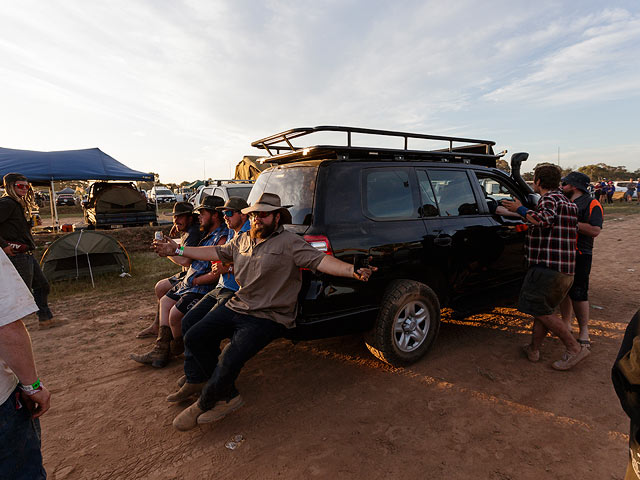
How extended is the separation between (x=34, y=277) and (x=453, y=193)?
216 inches

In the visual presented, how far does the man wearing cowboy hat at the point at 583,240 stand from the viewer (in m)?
3.51

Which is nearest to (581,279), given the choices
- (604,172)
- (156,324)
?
(156,324)

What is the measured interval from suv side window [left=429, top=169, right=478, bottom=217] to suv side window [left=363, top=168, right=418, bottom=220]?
42 centimetres

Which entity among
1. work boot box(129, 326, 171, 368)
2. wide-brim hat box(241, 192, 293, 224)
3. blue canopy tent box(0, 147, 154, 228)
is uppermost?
blue canopy tent box(0, 147, 154, 228)

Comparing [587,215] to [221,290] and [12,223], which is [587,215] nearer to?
[221,290]

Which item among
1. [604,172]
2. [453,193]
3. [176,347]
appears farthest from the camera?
[604,172]

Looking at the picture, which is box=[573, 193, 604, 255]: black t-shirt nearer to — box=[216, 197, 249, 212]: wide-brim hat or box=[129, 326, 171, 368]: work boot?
box=[216, 197, 249, 212]: wide-brim hat

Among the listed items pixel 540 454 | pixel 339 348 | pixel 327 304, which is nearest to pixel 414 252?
pixel 327 304

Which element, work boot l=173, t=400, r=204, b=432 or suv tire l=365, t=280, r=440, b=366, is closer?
work boot l=173, t=400, r=204, b=432

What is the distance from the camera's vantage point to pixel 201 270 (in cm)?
372

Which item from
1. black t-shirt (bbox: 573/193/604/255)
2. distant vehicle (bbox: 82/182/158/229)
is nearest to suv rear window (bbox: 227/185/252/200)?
distant vehicle (bbox: 82/182/158/229)

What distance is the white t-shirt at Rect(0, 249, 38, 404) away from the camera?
1378mm

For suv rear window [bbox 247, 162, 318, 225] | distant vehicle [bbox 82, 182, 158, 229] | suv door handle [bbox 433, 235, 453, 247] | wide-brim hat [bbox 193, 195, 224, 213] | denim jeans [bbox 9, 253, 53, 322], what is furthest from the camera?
distant vehicle [bbox 82, 182, 158, 229]

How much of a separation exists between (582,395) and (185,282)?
3.89 m
